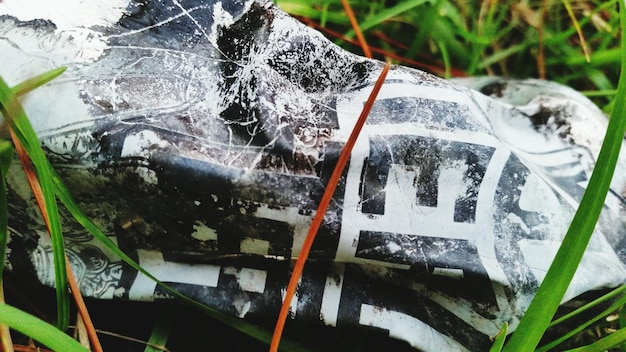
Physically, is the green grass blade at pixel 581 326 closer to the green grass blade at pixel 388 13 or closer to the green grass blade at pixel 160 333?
the green grass blade at pixel 160 333

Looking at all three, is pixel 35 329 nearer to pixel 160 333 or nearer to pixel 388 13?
pixel 160 333

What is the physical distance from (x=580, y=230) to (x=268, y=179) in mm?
273

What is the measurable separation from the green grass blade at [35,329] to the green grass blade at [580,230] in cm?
39

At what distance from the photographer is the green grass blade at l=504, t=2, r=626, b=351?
1.63ft

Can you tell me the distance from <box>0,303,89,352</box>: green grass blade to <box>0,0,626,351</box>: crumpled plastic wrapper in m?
0.11

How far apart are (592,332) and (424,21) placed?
1.64 ft

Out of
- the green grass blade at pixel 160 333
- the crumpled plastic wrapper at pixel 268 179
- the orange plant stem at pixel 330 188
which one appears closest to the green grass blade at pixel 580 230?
the crumpled plastic wrapper at pixel 268 179

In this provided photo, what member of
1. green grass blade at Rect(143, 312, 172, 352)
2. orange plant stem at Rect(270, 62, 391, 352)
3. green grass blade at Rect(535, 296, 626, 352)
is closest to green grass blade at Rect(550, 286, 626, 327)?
green grass blade at Rect(535, 296, 626, 352)

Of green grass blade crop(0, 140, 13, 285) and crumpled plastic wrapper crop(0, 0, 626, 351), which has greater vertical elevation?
crumpled plastic wrapper crop(0, 0, 626, 351)

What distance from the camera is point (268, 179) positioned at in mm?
546

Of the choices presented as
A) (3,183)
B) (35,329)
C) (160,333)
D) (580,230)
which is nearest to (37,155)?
(3,183)

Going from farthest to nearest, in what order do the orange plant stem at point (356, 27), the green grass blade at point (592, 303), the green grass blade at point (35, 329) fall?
1. the orange plant stem at point (356, 27)
2. the green grass blade at point (592, 303)
3. the green grass blade at point (35, 329)

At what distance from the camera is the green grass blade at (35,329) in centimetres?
46

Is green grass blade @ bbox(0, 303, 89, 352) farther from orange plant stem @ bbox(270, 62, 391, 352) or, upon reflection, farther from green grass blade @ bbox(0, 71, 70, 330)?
orange plant stem @ bbox(270, 62, 391, 352)
